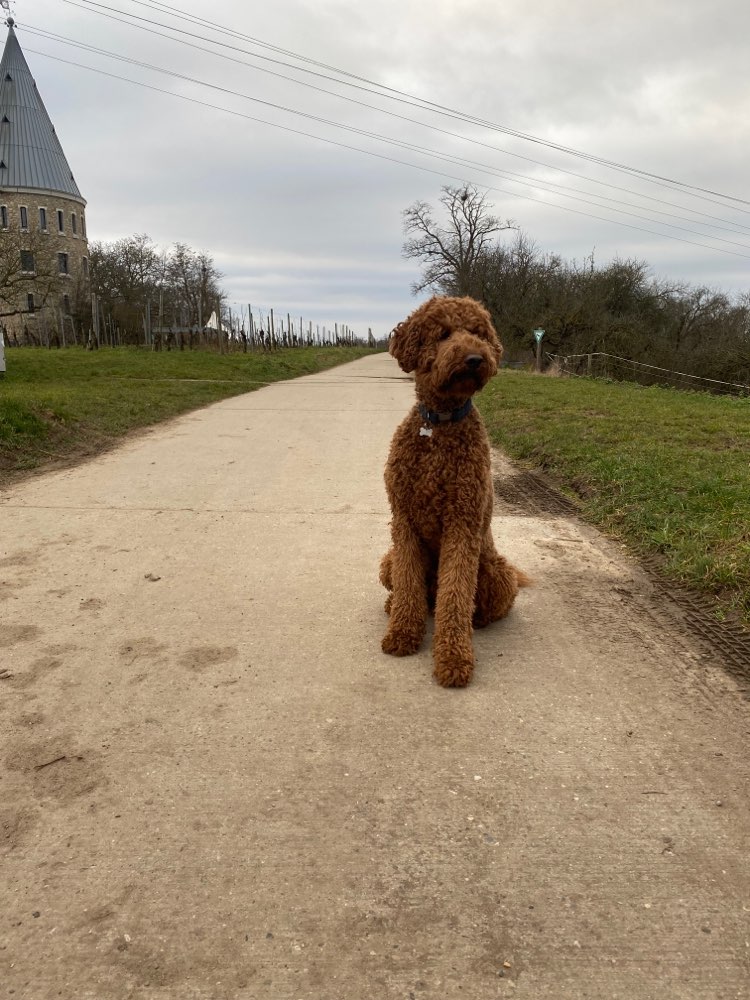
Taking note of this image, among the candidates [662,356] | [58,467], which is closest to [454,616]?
[58,467]

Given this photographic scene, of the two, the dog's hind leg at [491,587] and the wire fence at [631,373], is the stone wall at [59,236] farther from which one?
the dog's hind leg at [491,587]

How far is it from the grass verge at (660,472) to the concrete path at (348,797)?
52 centimetres

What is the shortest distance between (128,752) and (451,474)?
5.78ft

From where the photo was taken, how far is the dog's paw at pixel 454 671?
113 inches

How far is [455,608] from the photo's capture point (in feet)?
9.86

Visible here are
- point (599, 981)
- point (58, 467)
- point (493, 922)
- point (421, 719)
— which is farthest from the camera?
point (58, 467)

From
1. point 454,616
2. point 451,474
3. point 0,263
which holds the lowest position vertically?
point 454,616

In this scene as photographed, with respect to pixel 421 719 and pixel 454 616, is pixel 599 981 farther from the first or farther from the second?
pixel 454 616

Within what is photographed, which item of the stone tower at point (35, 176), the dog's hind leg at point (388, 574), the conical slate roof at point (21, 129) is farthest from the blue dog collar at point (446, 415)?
the conical slate roof at point (21, 129)

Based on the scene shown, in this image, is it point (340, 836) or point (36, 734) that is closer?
point (340, 836)

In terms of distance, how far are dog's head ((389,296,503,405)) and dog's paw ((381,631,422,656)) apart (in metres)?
1.13

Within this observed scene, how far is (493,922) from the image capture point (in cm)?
171

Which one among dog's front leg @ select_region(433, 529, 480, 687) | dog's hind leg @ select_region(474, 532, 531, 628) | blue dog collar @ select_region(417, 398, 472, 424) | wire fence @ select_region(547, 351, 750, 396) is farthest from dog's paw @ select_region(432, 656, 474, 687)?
wire fence @ select_region(547, 351, 750, 396)

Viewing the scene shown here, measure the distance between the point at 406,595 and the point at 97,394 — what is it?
429 inches
